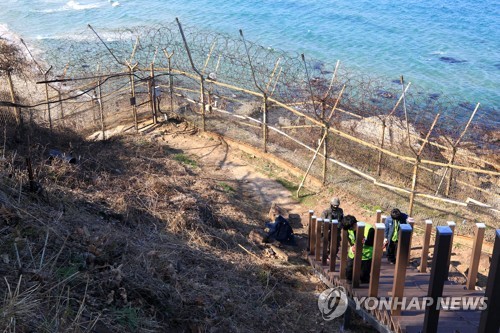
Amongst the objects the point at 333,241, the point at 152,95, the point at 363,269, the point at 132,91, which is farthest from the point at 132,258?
the point at 152,95

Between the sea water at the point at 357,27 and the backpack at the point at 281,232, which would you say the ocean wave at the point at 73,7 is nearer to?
the sea water at the point at 357,27

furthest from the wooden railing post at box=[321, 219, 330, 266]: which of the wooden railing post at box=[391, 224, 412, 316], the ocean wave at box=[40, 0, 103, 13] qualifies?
the ocean wave at box=[40, 0, 103, 13]

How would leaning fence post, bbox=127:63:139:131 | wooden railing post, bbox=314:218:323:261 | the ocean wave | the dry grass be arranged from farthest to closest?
the ocean wave < leaning fence post, bbox=127:63:139:131 < wooden railing post, bbox=314:218:323:261 < the dry grass

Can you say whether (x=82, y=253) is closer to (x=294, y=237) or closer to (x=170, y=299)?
(x=170, y=299)

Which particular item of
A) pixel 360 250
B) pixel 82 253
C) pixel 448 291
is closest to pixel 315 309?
pixel 360 250

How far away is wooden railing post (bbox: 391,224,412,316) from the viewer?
423 cm

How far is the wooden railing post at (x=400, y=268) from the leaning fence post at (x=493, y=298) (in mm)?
1199

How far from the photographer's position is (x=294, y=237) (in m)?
8.76

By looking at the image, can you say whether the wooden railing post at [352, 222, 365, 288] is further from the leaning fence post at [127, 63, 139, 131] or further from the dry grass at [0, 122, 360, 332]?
the leaning fence post at [127, 63, 139, 131]

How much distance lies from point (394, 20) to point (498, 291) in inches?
1219

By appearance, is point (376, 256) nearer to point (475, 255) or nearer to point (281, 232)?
point (475, 255)

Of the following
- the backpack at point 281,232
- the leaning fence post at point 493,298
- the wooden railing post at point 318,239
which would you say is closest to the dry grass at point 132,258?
the wooden railing post at point 318,239

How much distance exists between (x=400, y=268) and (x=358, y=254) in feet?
3.47

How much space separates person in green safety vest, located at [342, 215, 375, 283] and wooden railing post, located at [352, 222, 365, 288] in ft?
0.72
